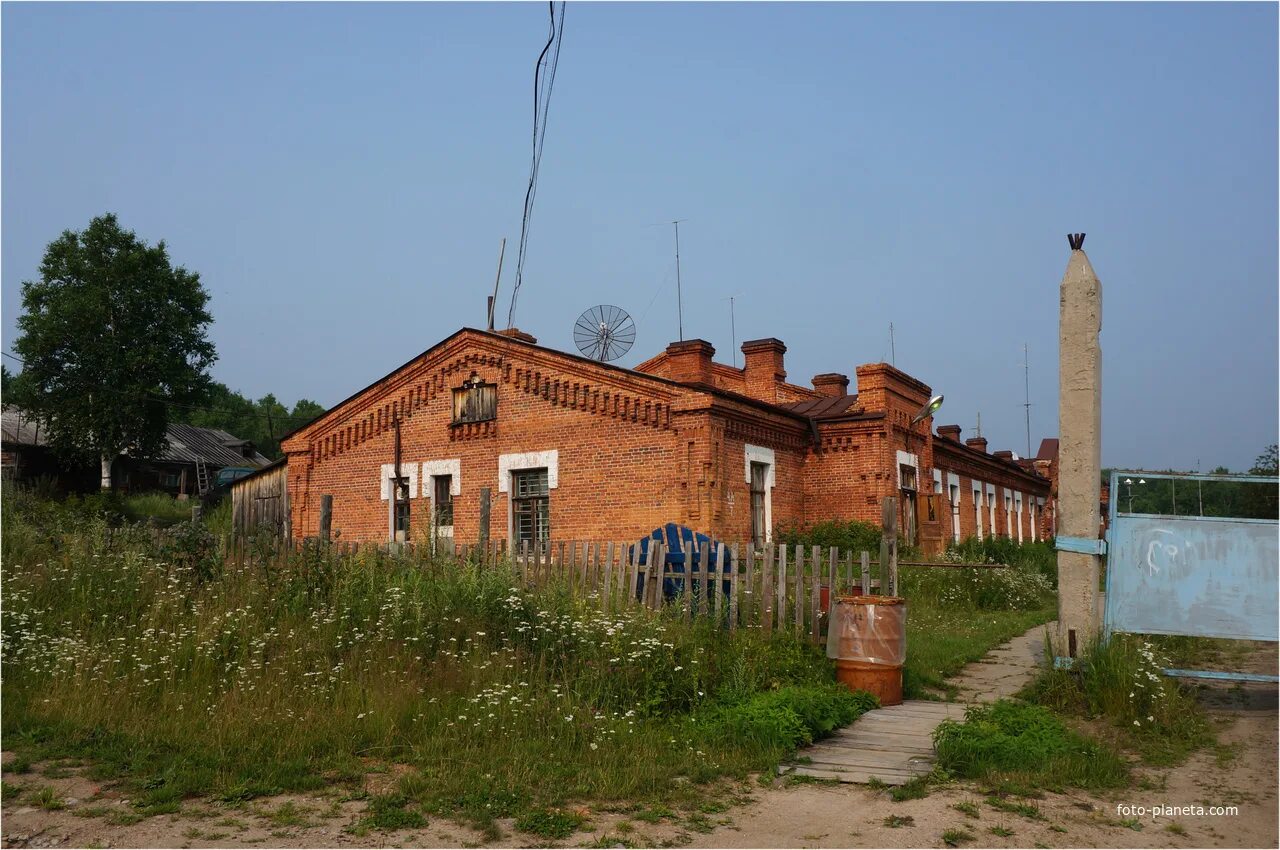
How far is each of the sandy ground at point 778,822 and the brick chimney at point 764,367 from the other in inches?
789

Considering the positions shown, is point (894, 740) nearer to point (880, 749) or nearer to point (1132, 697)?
point (880, 749)

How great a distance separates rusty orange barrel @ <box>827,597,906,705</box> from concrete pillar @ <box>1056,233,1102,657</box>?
4.62ft

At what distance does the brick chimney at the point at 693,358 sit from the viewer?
2200 centimetres

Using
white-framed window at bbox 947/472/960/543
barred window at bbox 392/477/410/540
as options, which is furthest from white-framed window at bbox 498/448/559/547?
white-framed window at bbox 947/472/960/543

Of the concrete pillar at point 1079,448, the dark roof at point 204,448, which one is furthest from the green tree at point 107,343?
the concrete pillar at point 1079,448

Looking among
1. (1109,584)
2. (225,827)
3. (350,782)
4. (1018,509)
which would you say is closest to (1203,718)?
(1109,584)

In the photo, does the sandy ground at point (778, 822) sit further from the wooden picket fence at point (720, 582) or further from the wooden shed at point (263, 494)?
the wooden shed at point (263, 494)

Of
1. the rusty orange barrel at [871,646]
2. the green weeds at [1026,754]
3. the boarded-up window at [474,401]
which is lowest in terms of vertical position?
the green weeds at [1026,754]

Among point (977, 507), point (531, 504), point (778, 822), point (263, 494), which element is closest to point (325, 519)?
point (531, 504)

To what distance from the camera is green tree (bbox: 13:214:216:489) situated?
38.8m

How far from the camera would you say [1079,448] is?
8.66 meters

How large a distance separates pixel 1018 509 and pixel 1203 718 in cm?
2833

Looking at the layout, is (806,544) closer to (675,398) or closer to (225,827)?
(675,398)

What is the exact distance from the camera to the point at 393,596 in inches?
364
